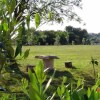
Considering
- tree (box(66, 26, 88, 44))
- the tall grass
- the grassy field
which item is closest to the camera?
the grassy field

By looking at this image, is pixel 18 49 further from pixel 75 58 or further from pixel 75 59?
pixel 75 58

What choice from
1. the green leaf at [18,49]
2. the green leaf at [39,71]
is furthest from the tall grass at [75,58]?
the green leaf at [39,71]

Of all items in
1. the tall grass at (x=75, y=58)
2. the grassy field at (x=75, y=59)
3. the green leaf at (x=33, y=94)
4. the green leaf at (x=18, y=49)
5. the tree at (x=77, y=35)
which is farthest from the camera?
the tree at (x=77, y=35)

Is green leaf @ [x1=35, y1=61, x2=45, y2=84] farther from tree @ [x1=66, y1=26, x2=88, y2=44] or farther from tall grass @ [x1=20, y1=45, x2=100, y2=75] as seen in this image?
tree @ [x1=66, y1=26, x2=88, y2=44]

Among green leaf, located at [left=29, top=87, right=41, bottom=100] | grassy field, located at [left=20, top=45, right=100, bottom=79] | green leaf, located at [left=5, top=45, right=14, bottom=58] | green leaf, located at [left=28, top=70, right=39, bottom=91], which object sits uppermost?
green leaf, located at [left=5, top=45, right=14, bottom=58]

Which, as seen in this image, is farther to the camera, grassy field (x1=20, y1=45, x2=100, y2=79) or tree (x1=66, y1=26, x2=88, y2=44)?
tree (x1=66, y1=26, x2=88, y2=44)

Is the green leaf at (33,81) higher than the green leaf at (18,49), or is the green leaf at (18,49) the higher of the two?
the green leaf at (18,49)

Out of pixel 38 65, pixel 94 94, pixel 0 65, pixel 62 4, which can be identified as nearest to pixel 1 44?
pixel 0 65

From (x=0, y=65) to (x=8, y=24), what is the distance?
251 mm

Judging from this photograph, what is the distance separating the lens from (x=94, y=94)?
1.19 meters

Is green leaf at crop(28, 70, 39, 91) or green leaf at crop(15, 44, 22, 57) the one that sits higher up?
green leaf at crop(15, 44, 22, 57)

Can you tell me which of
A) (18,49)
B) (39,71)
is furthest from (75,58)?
Result: (39,71)

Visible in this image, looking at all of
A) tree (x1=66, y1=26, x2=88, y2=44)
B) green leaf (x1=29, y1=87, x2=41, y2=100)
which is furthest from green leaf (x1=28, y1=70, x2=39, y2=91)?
tree (x1=66, y1=26, x2=88, y2=44)

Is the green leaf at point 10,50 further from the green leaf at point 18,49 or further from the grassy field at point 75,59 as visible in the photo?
the grassy field at point 75,59
